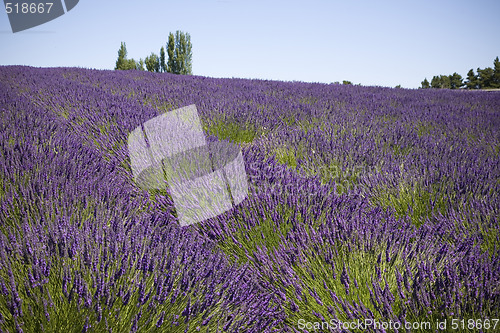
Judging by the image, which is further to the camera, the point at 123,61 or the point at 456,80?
the point at 456,80

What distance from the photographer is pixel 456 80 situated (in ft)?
118

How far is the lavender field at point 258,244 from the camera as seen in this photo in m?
1.00

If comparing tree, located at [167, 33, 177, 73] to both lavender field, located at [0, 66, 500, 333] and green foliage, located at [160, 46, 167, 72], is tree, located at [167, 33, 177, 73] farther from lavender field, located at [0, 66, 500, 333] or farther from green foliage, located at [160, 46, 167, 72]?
lavender field, located at [0, 66, 500, 333]

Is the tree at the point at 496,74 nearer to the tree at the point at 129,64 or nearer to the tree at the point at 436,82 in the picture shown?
the tree at the point at 436,82

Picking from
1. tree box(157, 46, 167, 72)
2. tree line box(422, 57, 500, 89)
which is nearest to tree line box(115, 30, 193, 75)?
tree box(157, 46, 167, 72)

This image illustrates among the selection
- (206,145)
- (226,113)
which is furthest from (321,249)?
(226,113)

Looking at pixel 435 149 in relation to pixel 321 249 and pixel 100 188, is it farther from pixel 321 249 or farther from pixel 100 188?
pixel 100 188

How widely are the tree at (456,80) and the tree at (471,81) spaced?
2.29 feet

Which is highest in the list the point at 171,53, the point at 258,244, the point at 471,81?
the point at 171,53

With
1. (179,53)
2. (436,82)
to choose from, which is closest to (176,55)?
(179,53)

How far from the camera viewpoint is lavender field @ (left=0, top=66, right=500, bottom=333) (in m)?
1.00

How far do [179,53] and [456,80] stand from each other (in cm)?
3015

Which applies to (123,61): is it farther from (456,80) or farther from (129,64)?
(456,80)

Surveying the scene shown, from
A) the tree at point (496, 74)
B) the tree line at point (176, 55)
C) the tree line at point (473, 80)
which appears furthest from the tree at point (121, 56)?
the tree at point (496, 74)
